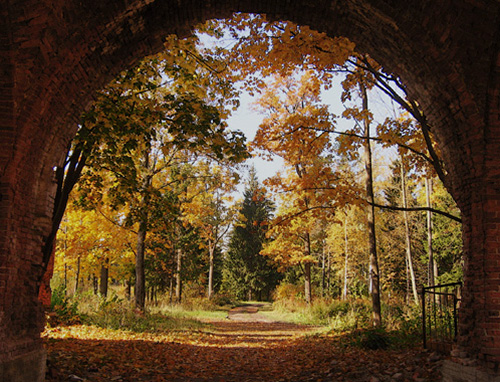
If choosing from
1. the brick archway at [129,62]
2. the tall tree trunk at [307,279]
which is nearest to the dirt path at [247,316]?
the tall tree trunk at [307,279]

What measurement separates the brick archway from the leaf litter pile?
1.67 m

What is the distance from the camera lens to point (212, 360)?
28.6ft

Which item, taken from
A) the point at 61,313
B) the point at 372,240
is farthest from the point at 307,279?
the point at 61,313

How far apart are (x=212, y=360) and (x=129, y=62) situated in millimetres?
6950

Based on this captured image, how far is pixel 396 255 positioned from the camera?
29.0 metres

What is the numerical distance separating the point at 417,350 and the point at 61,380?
6.86 m

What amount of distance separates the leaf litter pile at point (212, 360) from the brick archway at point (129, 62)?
1668mm

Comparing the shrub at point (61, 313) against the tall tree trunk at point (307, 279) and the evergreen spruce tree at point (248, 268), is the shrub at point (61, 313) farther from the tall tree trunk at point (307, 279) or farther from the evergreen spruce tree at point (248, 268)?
the evergreen spruce tree at point (248, 268)

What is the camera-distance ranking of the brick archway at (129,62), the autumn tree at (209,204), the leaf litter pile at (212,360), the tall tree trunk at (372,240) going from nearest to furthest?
the brick archway at (129,62), the leaf litter pile at (212,360), the tall tree trunk at (372,240), the autumn tree at (209,204)

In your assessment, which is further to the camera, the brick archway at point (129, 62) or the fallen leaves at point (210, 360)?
the fallen leaves at point (210, 360)

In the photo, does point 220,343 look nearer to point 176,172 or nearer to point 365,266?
point 176,172

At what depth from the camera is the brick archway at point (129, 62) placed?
4.53m

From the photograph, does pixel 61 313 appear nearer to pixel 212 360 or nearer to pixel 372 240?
pixel 212 360

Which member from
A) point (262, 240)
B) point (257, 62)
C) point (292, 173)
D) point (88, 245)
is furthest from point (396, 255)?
point (257, 62)
